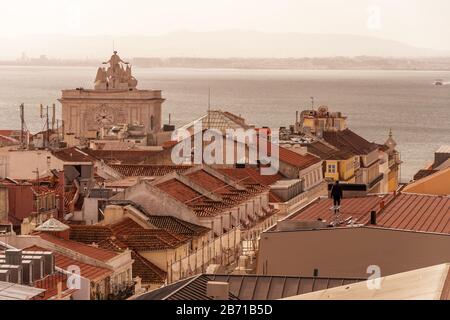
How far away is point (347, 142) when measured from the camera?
5425 centimetres

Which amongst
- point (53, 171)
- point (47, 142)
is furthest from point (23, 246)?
point (47, 142)

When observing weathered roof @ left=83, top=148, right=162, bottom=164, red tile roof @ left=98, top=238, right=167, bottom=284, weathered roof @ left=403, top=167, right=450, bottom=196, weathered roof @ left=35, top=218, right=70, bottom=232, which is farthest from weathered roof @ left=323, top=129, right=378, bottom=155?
weathered roof @ left=35, top=218, right=70, bottom=232

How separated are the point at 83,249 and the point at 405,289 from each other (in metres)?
10.4

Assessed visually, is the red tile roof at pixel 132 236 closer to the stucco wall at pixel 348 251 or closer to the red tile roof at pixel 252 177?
the stucco wall at pixel 348 251

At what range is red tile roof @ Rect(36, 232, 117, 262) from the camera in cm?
2188

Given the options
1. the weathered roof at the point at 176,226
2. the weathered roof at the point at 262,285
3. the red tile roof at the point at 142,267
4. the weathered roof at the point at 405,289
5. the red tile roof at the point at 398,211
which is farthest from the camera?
the weathered roof at the point at 176,226

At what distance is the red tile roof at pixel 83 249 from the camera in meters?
21.9

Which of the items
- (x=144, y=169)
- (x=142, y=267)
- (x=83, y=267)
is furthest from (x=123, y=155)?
(x=83, y=267)

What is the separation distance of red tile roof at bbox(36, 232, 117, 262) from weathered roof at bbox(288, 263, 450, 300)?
8.20 meters

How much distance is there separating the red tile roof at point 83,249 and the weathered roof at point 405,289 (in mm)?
8195

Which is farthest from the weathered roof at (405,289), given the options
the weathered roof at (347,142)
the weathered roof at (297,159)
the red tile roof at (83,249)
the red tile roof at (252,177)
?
the weathered roof at (347,142)

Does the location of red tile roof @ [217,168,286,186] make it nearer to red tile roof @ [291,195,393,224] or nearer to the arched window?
red tile roof @ [291,195,393,224]

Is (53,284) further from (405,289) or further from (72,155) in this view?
(72,155)

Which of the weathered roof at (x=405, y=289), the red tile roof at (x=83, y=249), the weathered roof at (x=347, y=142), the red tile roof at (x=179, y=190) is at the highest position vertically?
the weathered roof at (x=405, y=289)
